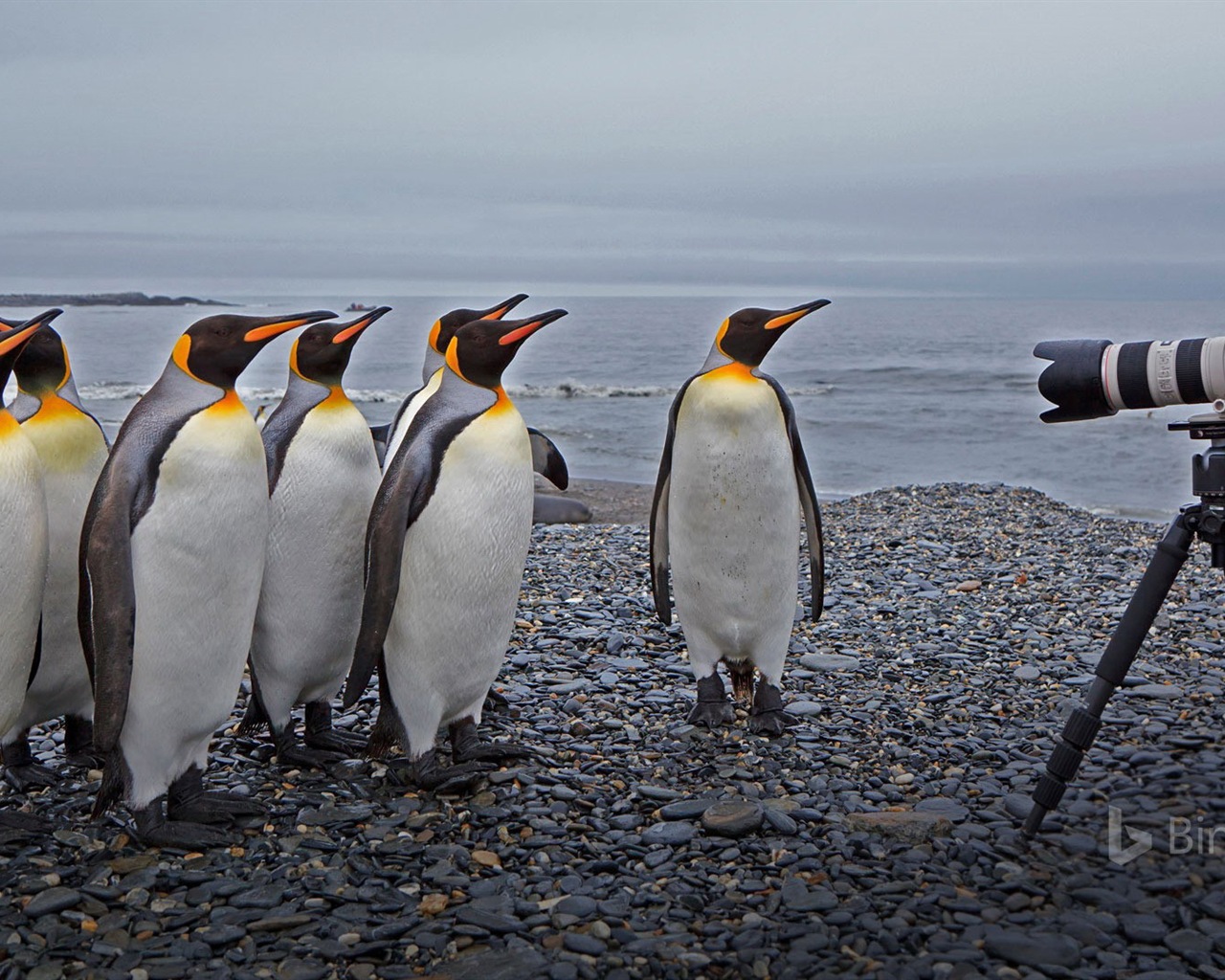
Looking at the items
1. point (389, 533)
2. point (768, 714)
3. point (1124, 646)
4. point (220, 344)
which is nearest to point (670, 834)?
point (768, 714)

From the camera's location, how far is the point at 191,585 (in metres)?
3.05

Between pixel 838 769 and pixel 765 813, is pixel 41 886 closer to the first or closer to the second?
pixel 765 813

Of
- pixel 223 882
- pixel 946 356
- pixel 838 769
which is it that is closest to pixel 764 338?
pixel 838 769

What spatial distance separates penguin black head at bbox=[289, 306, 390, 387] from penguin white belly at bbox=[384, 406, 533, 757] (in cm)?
52

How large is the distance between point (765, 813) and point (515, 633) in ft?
7.26

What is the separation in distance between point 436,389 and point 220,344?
Answer: 3.12 feet

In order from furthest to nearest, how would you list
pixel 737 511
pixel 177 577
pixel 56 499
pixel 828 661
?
pixel 828 661, pixel 737 511, pixel 56 499, pixel 177 577

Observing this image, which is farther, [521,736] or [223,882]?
[521,736]

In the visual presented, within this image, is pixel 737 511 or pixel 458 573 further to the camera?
pixel 737 511

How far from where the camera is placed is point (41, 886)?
2.88 metres

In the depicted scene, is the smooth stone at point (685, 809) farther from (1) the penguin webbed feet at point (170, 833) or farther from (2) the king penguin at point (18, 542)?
(2) the king penguin at point (18, 542)

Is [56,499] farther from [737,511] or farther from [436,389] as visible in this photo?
[737,511]

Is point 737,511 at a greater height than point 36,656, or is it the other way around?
point 737,511

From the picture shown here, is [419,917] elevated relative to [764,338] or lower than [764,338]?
lower
